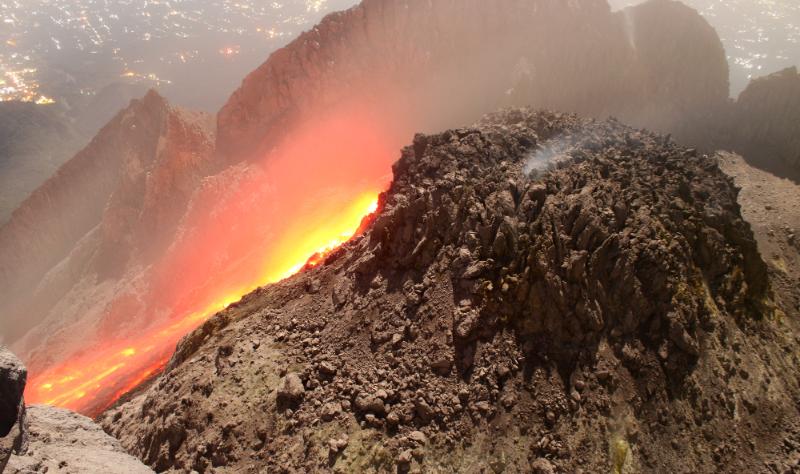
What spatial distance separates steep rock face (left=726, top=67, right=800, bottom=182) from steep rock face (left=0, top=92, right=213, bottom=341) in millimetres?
44154

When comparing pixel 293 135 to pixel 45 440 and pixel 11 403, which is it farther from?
pixel 11 403

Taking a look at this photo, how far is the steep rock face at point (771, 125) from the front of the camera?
108 feet

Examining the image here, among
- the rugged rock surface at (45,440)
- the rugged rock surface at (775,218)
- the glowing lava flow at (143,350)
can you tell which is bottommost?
the rugged rock surface at (775,218)

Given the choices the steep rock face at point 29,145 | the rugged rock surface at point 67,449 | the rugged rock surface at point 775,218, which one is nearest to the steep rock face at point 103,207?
the steep rock face at point 29,145

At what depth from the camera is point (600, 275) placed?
45.5ft

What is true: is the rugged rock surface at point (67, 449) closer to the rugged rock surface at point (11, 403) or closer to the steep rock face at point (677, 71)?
the rugged rock surface at point (11, 403)

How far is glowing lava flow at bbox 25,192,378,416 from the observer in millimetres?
29766

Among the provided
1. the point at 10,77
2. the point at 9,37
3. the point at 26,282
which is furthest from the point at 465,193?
the point at 9,37

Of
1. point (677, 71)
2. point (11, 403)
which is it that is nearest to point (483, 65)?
point (677, 71)

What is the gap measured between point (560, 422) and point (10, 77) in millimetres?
89044

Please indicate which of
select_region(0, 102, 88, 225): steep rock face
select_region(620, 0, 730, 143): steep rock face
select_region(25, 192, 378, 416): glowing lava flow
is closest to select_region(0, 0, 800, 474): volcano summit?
select_region(25, 192, 378, 416): glowing lava flow

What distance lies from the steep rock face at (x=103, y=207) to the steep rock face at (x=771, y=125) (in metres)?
44.2

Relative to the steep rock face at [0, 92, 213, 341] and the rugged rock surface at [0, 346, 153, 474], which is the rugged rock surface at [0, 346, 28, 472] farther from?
the steep rock face at [0, 92, 213, 341]

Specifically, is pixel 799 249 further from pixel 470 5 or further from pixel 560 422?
pixel 470 5
